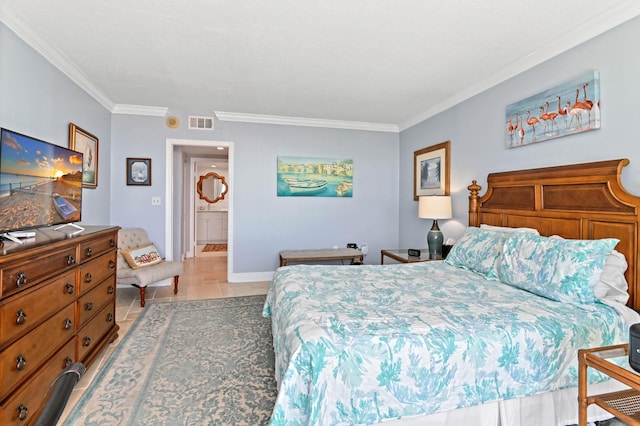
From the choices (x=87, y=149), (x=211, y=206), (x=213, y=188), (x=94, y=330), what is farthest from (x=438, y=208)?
(x=211, y=206)

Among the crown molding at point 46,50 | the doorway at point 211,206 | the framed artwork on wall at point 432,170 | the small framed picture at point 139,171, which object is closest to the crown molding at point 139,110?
the crown molding at point 46,50

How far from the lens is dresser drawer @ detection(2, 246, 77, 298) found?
1.39m

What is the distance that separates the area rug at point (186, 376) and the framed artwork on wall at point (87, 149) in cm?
170

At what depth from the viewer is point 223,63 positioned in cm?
293

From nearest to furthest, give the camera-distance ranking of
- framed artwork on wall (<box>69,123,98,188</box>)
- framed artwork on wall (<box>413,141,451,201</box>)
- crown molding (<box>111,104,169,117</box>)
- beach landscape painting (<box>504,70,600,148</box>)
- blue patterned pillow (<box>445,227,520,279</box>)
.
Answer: beach landscape painting (<box>504,70,600,148</box>)
blue patterned pillow (<box>445,227,520,279</box>)
framed artwork on wall (<box>69,123,98,188</box>)
framed artwork on wall (<box>413,141,451,201</box>)
crown molding (<box>111,104,169,117</box>)

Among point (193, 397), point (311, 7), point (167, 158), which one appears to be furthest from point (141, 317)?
point (311, 7)

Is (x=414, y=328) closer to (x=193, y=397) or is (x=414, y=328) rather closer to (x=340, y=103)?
(x=193, y=397)

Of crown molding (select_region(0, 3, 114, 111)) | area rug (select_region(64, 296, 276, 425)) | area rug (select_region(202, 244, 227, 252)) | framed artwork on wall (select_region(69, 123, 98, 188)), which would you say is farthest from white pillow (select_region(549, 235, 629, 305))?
area rug (select_region(202, 244, 227, 252))

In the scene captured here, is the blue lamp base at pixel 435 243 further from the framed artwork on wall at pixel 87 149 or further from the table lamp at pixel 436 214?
the framed artwork on wall at pixel 87 149

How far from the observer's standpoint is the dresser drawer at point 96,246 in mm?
2138

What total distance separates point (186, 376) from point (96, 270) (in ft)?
3.43

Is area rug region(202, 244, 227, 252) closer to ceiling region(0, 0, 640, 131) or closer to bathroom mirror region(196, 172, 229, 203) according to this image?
bathroom mirror region(196, 172, 229, 203)

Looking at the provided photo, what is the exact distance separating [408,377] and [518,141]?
8.03ft

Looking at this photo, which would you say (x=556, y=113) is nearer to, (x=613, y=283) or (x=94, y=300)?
(x=613, y=283)
